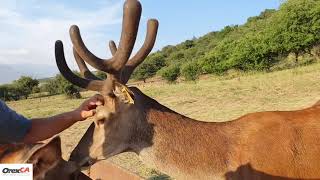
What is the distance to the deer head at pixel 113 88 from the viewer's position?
16.4 feet

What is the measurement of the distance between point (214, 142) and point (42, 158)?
296cm

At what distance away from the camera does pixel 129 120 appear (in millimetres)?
5199

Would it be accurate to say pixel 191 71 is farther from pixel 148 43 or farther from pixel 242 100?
pixel 148 43

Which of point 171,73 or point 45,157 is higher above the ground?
point 45,157

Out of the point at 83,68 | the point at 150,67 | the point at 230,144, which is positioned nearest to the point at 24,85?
the point at 150,67

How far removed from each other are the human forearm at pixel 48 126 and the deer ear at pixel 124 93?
0.57m

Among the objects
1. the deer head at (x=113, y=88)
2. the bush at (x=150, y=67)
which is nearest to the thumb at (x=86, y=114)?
the deer head at (x=113, y=88)

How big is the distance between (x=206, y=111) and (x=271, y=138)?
14309mm

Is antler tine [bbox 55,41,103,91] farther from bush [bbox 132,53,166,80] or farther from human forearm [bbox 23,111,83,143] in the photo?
bush [bbox 132,53,166,80]

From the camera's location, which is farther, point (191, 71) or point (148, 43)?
point (191, 71)

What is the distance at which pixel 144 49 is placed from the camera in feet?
17.7

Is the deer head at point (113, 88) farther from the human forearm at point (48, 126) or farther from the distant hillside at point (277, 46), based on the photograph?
the distant hillside at point (277, 46)

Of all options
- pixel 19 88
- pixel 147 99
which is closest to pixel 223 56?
pixel 19 88

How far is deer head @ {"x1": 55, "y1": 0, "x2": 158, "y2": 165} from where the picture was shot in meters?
5.01
